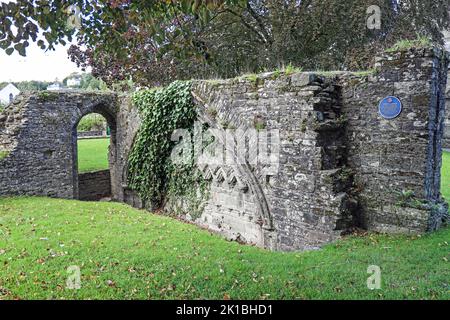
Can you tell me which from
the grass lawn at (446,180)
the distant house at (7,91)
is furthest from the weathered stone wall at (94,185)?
the distant house at (7,91)

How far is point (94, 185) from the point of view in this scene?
15805 millimetres

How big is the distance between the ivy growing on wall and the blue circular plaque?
534 cm

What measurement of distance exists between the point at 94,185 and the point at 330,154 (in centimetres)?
1140

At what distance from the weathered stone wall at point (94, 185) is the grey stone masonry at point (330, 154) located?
7303mm

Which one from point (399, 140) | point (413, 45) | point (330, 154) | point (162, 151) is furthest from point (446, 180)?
point (162, 151)

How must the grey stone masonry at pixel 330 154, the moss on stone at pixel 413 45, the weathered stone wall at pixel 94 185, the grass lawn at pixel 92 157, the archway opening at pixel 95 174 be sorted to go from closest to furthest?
the moss on stone at pixel 413 45 < the grey stone masonry at pixel 330 154 < the archway opening at pixel 95 174 < the weathered stone wall at pixel 94 185 < the grass lawn at pixel 92 157

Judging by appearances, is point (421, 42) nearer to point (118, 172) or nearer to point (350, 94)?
point (350, 94)

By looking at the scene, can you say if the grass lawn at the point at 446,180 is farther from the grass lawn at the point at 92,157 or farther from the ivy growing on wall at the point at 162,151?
the grass lawn at the point at 92,157

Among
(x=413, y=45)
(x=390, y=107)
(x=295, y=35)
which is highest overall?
(x=295, y=35)

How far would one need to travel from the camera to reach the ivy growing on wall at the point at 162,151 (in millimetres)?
10961

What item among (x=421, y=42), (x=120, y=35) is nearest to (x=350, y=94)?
(x=421, y=42)

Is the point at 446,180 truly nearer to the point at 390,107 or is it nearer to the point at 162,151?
the point at 390,107

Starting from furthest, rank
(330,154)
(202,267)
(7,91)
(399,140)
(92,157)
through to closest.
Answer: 1. (7,91)
2. (92,157)
3. (330,154)
4. (399,140)
5. (202,267)

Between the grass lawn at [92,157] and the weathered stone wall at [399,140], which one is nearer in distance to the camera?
the weathered stone wall at [399,140]
